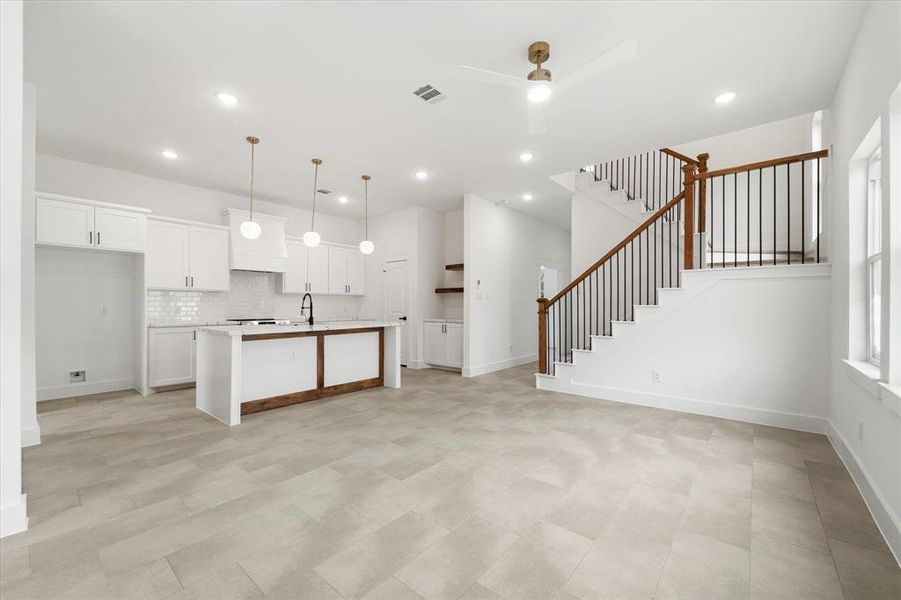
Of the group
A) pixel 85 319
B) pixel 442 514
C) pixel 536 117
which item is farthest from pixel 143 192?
pixel 442 514

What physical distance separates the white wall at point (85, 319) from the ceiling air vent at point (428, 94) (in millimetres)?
4820

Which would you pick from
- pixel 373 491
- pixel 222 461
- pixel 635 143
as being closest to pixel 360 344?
pixel 222 461

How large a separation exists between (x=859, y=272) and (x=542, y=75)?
2.84 metres

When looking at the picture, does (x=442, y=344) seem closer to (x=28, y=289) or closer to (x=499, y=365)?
(x=499, y=365)

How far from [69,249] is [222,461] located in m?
4.30

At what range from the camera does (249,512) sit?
2266 mm

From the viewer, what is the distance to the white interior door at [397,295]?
303 inches

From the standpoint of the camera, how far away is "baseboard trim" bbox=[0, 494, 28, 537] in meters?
2.04

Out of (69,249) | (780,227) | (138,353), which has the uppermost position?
(780,227)

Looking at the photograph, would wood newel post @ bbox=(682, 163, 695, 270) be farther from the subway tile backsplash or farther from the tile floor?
the subway tile backsplash

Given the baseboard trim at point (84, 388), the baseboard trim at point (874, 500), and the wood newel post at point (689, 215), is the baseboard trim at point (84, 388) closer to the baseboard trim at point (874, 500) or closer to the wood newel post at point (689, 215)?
the wood newel post at point (689, 215)

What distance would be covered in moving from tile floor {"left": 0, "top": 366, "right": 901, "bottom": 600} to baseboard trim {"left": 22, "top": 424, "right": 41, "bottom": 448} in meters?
0.20

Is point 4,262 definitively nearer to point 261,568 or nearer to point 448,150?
point 261,568

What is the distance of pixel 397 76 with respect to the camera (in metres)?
3.26
